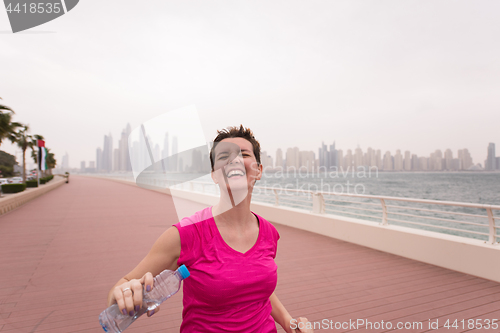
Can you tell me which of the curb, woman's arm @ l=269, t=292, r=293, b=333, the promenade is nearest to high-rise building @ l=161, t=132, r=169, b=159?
woman's arm @ l=269, t=292, r=293, b=333

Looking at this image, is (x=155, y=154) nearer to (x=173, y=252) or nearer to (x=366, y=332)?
(x=173, y=252)

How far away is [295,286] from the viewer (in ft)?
13.2

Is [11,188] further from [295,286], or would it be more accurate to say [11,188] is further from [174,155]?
[174,155]

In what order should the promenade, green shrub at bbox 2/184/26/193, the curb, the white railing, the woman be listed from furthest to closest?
green shrub at bbox 2/184/26/193, the curb, the white railing, the promenade, the woman

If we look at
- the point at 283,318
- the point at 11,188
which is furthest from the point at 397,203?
the point at 283,318

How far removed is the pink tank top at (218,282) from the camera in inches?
46.1

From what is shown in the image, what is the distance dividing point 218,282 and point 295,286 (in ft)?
10.5

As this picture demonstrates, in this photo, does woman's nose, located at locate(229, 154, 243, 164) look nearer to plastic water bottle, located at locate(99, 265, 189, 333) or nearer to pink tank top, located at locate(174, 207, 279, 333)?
pink tank top, located at locate(174, 207, 279, 333)

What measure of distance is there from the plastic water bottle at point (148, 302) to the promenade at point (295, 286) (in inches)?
87.9

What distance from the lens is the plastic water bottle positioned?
938mm

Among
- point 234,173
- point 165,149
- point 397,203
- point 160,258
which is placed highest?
point 165,149

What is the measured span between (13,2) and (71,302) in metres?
3.76

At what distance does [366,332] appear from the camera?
2.87m

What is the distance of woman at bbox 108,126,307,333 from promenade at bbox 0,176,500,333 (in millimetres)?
2080
